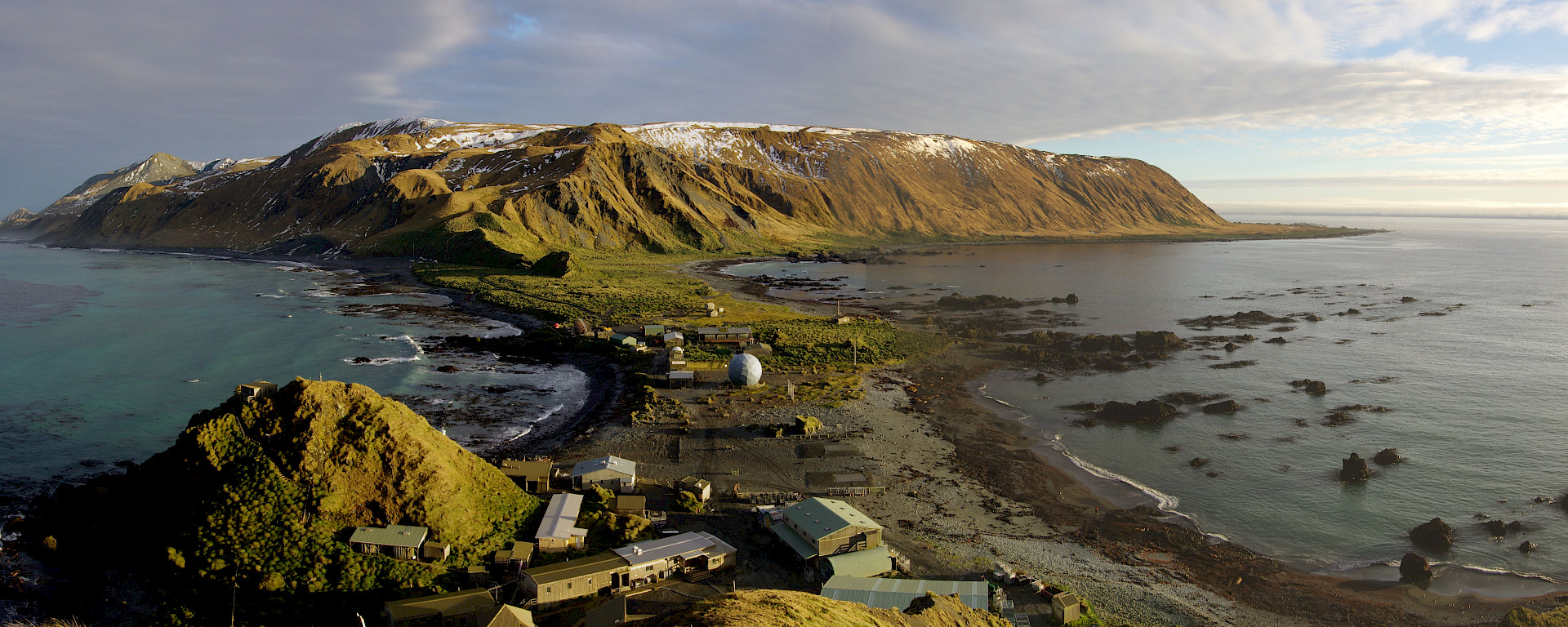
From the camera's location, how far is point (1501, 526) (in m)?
27.5

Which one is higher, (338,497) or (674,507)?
(338,497)

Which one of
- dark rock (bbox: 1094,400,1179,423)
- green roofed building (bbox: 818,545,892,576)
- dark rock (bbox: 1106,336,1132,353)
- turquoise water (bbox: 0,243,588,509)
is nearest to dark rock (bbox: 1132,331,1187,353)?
dark rock (bbox: 1106,336,1132,353)

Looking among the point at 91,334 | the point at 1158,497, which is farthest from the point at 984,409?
the point at 91,334

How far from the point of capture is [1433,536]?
87.0 ft

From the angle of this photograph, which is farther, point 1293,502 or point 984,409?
point 984,409

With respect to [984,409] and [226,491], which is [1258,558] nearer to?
[984,409]

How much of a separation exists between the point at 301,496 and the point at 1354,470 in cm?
4187

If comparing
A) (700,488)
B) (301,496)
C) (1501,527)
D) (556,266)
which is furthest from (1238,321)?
(556,266)

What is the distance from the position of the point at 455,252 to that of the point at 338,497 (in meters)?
94.4

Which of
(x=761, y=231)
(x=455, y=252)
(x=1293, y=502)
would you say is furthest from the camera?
(x=761, y=231)

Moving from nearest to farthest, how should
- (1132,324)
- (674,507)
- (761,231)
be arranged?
(674,507)
(1132,324)
(761,231)

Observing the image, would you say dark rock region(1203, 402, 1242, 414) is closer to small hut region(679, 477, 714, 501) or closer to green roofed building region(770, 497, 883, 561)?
green roofed building region(770, 497, 883, 561)

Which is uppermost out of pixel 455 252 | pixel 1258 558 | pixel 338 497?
pixel 455 252

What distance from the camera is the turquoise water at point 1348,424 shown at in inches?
1116
